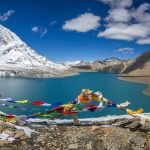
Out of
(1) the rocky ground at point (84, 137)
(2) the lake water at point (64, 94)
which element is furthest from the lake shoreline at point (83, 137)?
(2) the lake water at point (64, 94)

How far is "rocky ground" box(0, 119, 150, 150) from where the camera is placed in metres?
10.8

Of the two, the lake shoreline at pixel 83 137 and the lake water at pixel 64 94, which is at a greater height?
the lake shoreline at pixel 83 137

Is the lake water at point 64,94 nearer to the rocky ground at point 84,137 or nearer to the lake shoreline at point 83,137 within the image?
the lake shoreline at point 83,137

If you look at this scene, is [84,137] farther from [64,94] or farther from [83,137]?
[64,94]

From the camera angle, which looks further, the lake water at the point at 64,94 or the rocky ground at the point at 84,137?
the lake water at the point at 64,94

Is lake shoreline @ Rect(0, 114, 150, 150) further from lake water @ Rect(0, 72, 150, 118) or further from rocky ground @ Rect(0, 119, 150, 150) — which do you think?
lake water @ Rect(0, 72, 150, 118)

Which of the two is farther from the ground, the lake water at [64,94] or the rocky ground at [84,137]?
the rocky ground at [84,137]

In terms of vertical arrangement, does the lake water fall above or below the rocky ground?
below

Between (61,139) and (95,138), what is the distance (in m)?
1.25

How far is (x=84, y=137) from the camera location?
1170 centimetres

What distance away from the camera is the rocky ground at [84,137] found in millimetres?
10828

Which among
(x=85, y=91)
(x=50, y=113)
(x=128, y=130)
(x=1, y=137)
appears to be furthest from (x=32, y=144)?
(x=128, y=130)

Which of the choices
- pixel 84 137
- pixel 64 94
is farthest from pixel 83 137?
pixel 64 94

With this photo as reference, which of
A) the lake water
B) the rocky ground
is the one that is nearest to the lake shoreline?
the rocky ground
